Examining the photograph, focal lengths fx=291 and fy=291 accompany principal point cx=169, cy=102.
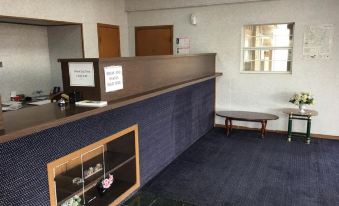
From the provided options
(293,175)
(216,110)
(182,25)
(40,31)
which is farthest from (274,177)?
(40,31)

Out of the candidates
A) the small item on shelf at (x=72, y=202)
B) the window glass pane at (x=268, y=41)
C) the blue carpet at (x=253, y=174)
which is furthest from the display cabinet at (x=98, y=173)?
the window glass pane at (x=268, y=41)

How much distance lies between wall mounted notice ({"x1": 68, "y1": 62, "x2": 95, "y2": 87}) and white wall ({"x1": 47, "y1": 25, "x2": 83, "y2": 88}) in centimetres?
275

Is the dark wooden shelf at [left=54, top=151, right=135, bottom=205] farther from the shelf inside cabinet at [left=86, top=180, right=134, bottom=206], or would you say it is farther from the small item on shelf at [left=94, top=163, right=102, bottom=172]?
the shelf inside cabinet at [left=86, top=180, right=134, bottom=206]

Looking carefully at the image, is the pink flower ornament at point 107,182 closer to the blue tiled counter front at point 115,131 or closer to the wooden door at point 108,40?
the blue tiled counter front at point 115,131

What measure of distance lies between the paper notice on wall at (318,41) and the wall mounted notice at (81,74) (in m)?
4.04

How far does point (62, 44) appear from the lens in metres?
5.27

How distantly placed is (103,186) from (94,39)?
10.8 ft

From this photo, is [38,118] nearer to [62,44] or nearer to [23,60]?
[23,60]

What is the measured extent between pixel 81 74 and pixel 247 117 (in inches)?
136

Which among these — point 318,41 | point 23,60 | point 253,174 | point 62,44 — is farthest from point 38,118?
point 318,41

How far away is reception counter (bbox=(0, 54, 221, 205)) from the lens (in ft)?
6.06

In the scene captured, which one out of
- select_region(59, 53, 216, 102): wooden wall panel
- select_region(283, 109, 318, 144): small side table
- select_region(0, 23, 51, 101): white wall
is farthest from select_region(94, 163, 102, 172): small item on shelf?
select_region(283, 109, 318, 144): small side table

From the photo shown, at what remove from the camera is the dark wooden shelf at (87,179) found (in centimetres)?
243

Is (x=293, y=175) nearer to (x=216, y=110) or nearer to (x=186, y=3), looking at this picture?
(x=216, y=110)
